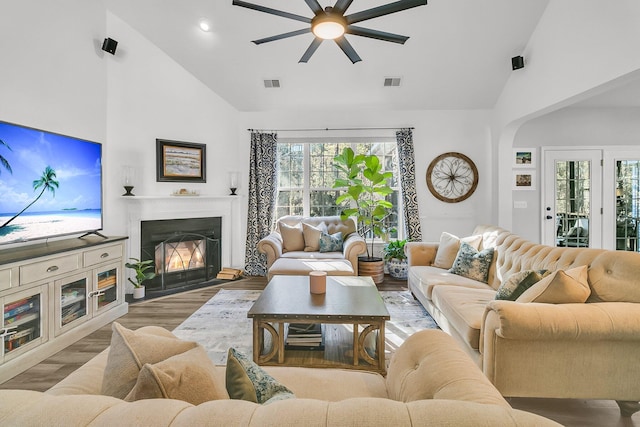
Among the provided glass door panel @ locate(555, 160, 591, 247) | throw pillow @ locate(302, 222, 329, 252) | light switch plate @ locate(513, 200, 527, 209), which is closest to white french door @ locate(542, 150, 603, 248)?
glass door panel @ locate(555, 160, 591, 247)

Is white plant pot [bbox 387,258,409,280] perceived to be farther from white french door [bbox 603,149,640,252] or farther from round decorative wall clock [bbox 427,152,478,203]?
white french door [bbox 603,149,640,252]

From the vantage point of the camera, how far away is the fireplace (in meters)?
4.47

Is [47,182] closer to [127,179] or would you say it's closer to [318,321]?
[127,179]

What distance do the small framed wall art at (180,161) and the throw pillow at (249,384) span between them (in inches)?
164

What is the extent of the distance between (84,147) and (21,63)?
81cm

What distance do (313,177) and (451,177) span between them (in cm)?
226

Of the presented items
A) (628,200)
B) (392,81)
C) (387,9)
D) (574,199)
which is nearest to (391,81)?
(392,81)

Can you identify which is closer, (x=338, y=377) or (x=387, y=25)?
(x=338, y=377)

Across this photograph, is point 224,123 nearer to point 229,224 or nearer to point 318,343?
point 229,224

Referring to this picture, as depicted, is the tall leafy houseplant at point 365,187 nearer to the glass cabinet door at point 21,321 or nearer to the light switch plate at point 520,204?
the light switch plate at point 520,204

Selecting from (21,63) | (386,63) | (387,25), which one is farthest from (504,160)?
(21,63)

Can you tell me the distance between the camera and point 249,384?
3.14 feet

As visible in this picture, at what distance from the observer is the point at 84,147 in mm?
3307

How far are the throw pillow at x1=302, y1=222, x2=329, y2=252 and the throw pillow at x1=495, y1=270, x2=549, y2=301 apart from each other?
2.96 meters
